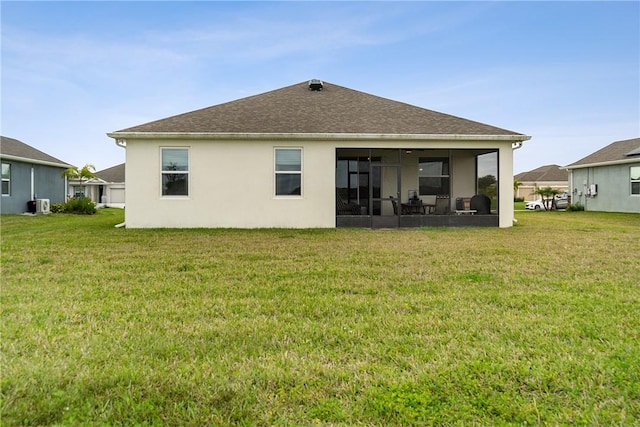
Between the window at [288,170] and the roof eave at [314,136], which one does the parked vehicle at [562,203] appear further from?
the window at [288,170]

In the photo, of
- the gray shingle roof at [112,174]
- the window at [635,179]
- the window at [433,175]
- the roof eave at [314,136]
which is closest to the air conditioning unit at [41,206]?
the roof eave at [314,136]

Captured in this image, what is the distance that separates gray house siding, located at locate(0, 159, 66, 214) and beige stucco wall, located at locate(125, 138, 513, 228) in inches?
439

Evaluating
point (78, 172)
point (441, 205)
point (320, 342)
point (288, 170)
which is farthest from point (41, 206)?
point (320, 342)

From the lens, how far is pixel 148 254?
7316 mm

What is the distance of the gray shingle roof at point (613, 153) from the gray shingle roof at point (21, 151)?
106 feet

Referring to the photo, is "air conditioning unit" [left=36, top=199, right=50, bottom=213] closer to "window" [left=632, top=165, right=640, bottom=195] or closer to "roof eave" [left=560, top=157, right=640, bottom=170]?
"roof eave" [left=560, top=157, right=640, bottom=170]

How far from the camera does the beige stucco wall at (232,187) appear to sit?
12008 mm

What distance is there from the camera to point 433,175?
15.4 m

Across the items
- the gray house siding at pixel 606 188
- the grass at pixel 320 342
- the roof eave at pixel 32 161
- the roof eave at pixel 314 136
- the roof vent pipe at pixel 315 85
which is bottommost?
the grass at pixel 320 342

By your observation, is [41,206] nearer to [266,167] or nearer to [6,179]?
[6,179]

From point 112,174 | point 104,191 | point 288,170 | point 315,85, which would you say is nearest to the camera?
point 288,170

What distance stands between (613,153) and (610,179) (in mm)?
1999

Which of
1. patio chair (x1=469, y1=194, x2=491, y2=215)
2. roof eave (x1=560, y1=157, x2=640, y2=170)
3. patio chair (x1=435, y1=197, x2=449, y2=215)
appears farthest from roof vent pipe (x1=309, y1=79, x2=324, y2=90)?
roof eave (x1=560, y1=157, x2=640, y2=170)

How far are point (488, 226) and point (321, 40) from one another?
11863mm
